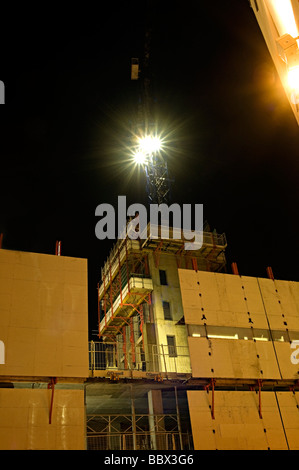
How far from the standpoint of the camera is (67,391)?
63.4 ft

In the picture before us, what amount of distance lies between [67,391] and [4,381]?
3019 millimetres

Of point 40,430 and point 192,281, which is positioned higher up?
point 192,281

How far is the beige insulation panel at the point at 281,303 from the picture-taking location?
90.4ft

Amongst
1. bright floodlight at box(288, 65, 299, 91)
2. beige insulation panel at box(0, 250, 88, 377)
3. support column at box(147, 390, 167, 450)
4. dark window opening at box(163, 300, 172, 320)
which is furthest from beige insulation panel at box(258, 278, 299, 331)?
bright floodlight at box(288, 65, 299, 91)

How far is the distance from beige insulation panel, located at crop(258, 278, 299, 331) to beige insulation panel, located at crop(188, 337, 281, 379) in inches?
88.7

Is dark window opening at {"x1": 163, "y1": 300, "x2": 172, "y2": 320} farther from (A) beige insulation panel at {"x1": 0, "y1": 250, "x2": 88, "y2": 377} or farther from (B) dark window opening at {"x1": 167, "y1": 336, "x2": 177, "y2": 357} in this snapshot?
(A) beige insulation panel at {"x1": 0, "y1": 250, "x2": 88, "y2": 377}

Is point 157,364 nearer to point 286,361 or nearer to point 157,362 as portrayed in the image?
point 157,362

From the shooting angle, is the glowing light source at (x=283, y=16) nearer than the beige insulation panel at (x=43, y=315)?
Yes

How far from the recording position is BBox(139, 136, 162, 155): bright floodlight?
58.1m

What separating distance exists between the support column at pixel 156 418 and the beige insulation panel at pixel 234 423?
2613mm

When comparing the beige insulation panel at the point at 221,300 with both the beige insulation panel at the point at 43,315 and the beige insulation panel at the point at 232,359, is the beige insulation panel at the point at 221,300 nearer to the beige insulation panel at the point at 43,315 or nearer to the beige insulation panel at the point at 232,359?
the beige insulation panel at the point at 232,359

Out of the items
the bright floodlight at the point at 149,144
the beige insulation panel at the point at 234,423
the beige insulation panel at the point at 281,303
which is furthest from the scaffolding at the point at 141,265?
the bright floodlight at the point at 149,144
